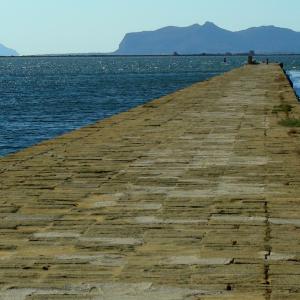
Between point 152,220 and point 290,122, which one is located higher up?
point 152,220

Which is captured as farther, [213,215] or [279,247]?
[213,215]

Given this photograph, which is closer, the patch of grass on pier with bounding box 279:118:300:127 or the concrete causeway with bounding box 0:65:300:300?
the concrete causeway with bounding box 0:65:300:300

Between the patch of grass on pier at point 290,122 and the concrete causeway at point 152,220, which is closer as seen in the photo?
the concrete causeway at point 152,220

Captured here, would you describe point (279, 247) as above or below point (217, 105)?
above

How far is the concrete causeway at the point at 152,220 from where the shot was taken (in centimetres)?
419

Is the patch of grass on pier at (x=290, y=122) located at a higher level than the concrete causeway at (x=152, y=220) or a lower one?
lower

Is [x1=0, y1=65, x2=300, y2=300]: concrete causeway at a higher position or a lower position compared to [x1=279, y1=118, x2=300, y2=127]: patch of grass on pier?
higher

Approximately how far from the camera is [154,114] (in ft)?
51.6

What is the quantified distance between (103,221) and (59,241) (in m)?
0.62

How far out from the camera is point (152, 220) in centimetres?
563

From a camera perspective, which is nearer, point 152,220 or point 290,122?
point 152,220

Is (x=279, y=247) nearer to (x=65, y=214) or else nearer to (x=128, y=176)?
(x=65, y=214)

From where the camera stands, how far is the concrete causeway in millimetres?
4191

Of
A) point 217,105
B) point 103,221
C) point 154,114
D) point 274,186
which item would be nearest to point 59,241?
point 103,221
